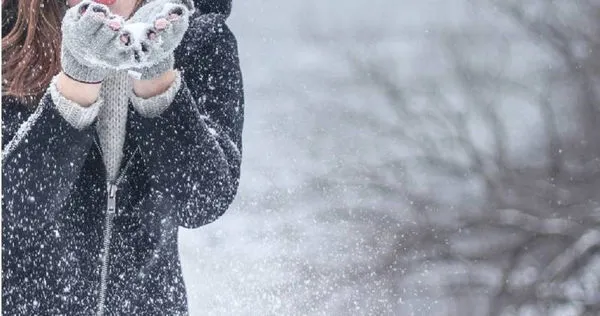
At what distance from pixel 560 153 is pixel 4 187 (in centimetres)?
297

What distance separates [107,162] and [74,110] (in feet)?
0.16

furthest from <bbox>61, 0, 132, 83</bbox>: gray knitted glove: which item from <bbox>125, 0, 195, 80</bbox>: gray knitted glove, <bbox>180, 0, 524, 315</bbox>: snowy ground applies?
<bbox>180, 0, 524, 315</bbox>: snowy ground

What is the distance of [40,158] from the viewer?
0.48 m

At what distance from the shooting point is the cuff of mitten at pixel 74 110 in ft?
1.55

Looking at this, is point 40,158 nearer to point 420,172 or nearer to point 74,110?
point 74,110

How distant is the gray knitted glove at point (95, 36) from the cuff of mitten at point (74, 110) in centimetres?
3

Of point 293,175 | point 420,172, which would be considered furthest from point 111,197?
point 293,175

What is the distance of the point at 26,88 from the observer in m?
0.49

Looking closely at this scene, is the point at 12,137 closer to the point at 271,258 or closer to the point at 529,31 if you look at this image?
the point at 271,258

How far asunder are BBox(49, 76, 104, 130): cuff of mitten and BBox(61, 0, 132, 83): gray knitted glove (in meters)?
0.03

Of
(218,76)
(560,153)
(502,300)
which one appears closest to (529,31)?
(560,153)

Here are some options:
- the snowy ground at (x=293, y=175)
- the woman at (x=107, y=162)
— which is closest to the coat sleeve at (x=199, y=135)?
the woman at (x=107, y=162)

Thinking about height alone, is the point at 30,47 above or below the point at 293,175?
above

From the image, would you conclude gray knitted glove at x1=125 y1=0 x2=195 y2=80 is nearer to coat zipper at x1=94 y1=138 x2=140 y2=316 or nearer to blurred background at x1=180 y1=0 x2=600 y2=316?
coat zipper at x1=94 y1=138 x2=140 y2=316
